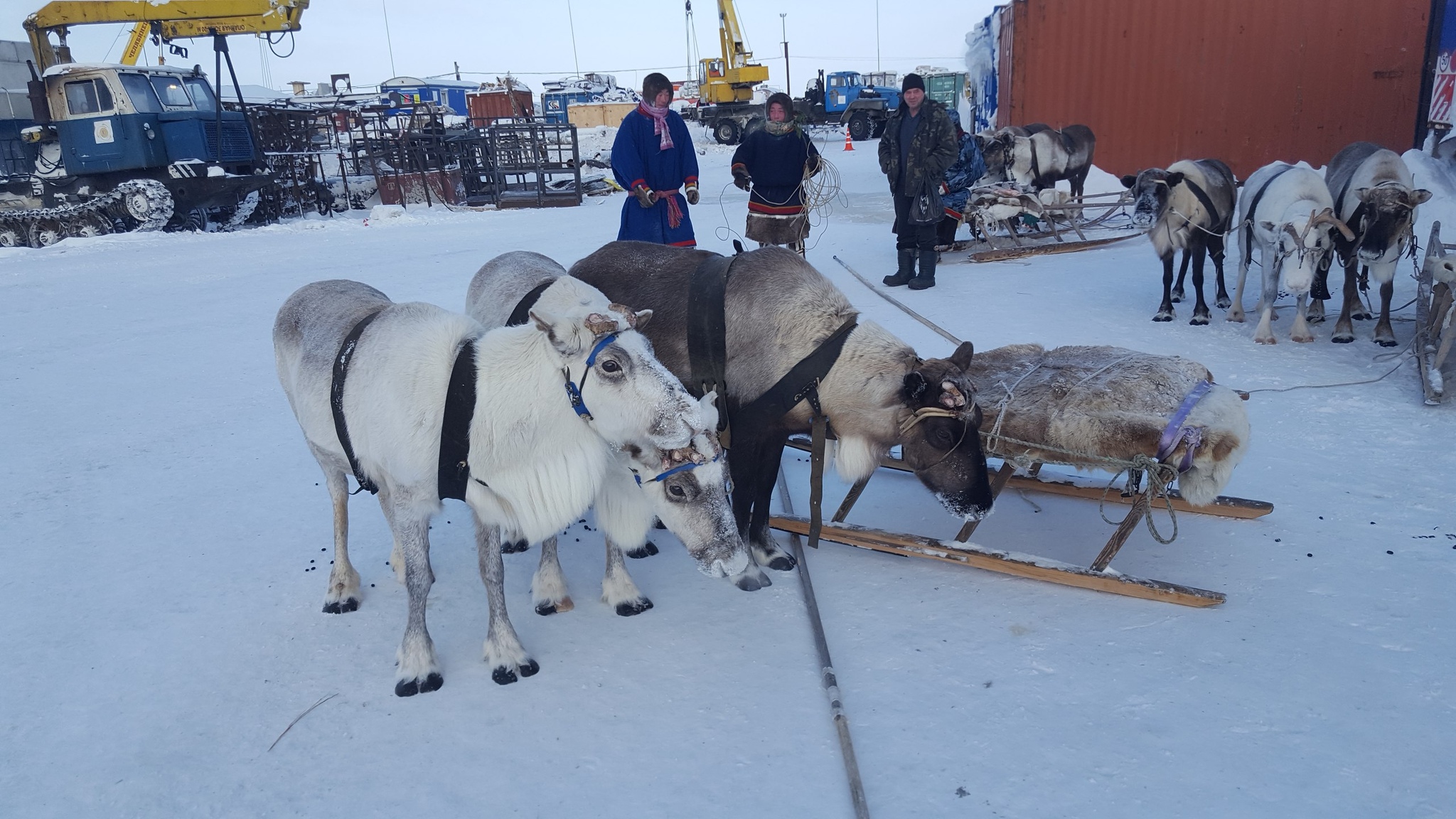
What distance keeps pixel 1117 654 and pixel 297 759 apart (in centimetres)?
263

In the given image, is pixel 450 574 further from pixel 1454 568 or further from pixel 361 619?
pixel 1454 568

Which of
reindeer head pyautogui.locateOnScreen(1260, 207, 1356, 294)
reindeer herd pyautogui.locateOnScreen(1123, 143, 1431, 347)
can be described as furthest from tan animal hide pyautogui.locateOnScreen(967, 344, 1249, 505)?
reindeer herd pyautogui.locateOnScreen(1123, 143, 1431, 347)

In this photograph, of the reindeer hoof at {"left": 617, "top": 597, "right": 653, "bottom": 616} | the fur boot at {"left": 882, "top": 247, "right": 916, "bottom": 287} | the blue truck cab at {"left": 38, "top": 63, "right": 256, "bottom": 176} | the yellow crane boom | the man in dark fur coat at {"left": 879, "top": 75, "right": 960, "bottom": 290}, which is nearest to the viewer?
the reindeer hoof at {"left": 617, "top": 597, "right": 653, "bottom": 616}

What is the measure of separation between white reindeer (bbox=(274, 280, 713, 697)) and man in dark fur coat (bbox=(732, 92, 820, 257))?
15.5 ft

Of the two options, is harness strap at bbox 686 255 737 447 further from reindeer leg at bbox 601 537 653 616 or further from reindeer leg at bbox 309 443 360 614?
reindeer leg at bbox 309 443 360 614

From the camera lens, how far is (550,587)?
3.23 meters

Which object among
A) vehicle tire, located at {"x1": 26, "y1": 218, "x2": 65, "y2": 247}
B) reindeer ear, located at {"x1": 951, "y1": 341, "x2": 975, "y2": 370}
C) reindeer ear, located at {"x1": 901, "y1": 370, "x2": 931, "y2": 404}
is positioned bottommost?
reindeer ear, located at {"x1": 901, "y1": 370, "x2": 931, "y2": 404}

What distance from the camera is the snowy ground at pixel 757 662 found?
7.34ft

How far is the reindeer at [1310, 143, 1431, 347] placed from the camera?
568 cm

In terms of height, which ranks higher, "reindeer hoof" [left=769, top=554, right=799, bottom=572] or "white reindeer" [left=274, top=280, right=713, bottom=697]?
"white reindeer" [left=274, top=280, right=713, bottom=697]

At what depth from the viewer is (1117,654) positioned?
2701mm

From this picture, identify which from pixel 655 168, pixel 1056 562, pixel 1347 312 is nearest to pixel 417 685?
pixel 1056 562

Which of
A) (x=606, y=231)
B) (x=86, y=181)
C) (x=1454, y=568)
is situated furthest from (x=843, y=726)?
(x=86, y=181)

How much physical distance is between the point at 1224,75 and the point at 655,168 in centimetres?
1228
